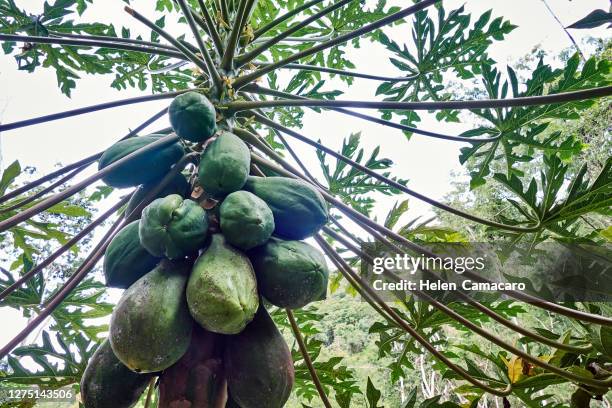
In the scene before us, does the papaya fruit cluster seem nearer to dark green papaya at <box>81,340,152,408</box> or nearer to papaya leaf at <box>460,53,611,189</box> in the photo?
dark green papaya at <box>81,340,152,408</box>

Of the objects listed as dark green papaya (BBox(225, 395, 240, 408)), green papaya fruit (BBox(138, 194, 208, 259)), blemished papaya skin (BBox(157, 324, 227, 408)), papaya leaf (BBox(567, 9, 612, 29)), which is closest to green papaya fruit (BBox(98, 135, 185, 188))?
green papaya fruit (BBox(138, 194, 208, 259))

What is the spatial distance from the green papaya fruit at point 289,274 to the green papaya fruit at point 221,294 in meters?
0.07

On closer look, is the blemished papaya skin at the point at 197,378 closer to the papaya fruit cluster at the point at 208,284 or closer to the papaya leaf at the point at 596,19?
the papaya fruit cluster at the point at 208,284

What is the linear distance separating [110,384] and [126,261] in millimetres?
273

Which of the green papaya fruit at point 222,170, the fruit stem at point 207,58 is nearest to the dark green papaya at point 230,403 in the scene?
the green papaya fruit at point 222,170

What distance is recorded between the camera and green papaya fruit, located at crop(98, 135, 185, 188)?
3.90 ft

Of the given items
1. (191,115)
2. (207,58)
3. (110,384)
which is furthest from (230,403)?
(207,58)

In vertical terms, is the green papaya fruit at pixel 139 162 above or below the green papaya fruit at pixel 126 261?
above

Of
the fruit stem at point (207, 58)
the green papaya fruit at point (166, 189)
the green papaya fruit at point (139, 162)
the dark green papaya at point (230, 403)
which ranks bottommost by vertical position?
the dark green papaya at point (230, 403)

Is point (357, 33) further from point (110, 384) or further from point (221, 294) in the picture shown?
point (110, 384)

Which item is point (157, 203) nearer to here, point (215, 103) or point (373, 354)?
point (215, 103)

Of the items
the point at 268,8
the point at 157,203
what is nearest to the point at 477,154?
the point at 157,203

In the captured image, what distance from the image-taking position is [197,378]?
940mm

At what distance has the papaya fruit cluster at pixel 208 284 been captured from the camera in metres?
0.89
